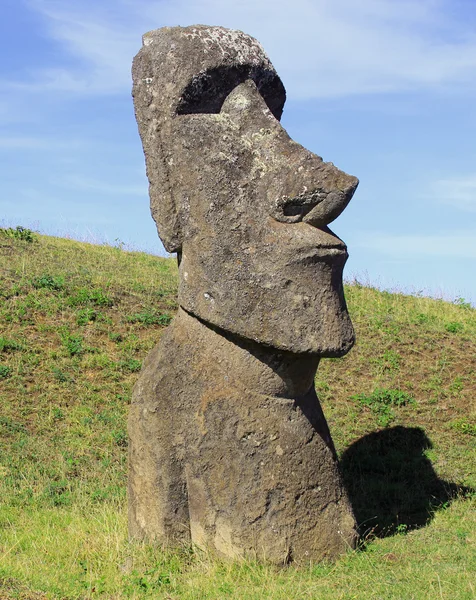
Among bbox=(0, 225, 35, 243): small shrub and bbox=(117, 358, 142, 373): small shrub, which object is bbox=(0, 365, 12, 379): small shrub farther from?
bbox=(0, 225, 35, 243): small shrub

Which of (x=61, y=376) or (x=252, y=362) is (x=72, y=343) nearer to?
(x=61, y=376)

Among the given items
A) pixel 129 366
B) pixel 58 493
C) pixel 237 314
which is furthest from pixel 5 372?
pixel 237 314

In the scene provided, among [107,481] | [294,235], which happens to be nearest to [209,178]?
[294,235]

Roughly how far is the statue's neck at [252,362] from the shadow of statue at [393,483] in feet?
5.23

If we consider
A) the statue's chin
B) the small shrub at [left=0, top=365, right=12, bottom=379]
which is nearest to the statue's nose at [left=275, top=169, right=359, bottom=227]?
the statue's chin

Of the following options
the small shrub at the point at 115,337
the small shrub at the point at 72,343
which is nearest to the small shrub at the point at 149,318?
the small shrub at the point at 115,337

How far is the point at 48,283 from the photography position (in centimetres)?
1243

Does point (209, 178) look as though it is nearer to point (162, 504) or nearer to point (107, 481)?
→ point (162, 504)

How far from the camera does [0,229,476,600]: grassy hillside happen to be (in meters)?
5.63

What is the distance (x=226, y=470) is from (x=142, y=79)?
9.12 feet

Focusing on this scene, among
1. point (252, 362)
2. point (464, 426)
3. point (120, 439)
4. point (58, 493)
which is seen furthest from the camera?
point (464, 426)

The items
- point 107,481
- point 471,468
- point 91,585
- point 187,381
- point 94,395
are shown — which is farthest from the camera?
point 94,395

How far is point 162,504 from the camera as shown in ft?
19.9

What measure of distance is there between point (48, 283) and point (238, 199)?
7311 mm
